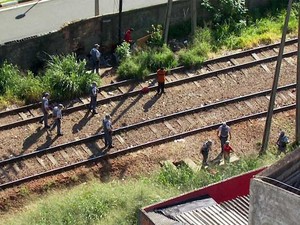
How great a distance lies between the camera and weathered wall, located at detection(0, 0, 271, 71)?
27.8 metres

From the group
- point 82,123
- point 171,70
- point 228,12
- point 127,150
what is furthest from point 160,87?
point 228,12

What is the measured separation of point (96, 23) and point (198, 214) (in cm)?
1133

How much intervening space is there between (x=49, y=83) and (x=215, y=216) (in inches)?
373

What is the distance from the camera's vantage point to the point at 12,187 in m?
24.0

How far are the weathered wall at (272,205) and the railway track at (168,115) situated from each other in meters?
→ 10.9

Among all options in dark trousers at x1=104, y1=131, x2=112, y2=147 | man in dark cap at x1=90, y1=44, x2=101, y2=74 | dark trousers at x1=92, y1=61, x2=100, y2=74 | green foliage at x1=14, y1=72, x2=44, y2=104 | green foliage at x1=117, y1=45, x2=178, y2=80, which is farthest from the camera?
green foliage at x1=117, y1=45, x2=178, y2=80

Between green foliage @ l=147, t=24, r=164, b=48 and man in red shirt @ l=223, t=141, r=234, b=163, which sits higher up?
green foliage @ l=147, t=24, r=164, b=48

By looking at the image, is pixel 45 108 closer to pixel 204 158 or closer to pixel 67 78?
pixel 67 78

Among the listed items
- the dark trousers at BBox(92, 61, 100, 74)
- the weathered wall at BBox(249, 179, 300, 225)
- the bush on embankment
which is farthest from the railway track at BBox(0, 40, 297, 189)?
the weathered wall at BBox(249, 179, 300, 225)

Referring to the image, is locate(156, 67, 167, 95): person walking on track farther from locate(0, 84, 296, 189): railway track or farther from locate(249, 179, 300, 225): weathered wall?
locate(249, 179, 300, 225): weathered wall

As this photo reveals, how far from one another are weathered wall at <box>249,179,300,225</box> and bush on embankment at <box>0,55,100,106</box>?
13.2m

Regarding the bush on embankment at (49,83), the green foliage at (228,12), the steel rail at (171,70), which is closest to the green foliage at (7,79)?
the bush on embankment at (49,83)

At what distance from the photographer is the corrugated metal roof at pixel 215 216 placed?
18.9 m

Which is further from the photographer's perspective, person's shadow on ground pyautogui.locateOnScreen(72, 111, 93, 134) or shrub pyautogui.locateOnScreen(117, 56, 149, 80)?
shrub pyautogui.locateOnScreen(117, 56, 149, 80)
